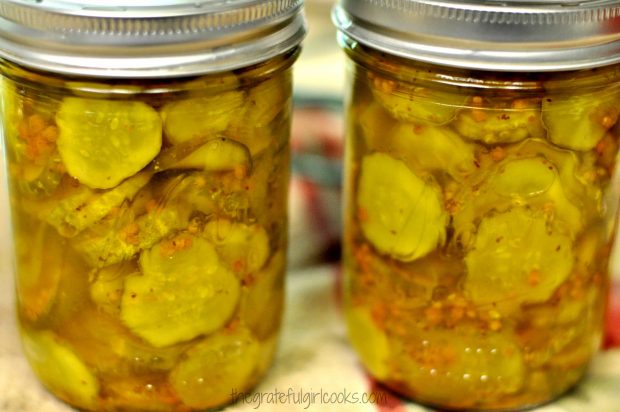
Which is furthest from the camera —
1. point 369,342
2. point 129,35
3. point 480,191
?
point 369,342

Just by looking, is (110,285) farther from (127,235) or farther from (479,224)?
(479,224)

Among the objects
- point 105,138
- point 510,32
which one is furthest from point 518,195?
point 105,138

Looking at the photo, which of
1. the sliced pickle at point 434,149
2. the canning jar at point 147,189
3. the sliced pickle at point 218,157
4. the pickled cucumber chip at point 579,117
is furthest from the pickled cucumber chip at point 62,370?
the pickled cucumber chip at point 579,117

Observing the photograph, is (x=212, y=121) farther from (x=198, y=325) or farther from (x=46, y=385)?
(x=46, y=385)

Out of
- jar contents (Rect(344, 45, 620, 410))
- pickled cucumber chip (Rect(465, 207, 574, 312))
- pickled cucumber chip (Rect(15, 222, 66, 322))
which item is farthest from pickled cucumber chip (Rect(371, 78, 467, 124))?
→ pickled cucumber chip (Rect(15, 222, 66, 322))

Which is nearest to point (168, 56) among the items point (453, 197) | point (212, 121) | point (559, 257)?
point (212, 121)

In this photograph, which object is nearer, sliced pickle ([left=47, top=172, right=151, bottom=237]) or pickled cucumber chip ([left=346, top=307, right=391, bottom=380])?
sliced pickle ([left=47, top=172, right=151, bottom=237])

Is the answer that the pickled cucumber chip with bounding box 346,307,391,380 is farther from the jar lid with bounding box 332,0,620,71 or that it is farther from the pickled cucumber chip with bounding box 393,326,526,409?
the jar lid with bounding box 332,0,620,71
